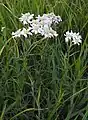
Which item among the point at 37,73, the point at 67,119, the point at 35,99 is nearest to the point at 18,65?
the point at 37,73

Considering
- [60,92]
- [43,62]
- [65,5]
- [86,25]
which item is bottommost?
[60,92]

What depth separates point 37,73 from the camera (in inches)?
62.1

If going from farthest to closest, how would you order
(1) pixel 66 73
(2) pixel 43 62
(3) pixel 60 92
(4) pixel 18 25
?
(4) pixel 18 25, (2) pixel 43 62, (1) pixel 66 73, (3) pixel 60 92

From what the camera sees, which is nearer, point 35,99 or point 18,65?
point 35,99

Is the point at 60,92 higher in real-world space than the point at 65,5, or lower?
lower

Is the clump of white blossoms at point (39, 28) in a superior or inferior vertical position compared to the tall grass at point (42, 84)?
superior

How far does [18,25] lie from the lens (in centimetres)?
194

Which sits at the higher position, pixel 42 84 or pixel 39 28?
pixel 39 28

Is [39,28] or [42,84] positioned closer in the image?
[39,28]

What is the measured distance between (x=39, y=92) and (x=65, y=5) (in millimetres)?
802

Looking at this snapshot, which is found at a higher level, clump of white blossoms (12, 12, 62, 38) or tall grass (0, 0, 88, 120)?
clump of white blossoms (12, 12, 62, 38)

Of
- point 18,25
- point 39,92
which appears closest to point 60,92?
point 39,92

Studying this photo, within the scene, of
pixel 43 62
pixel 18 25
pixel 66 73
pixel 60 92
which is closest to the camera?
pixel 60 92

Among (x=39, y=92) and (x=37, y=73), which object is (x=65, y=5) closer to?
(x=37, y=73)
